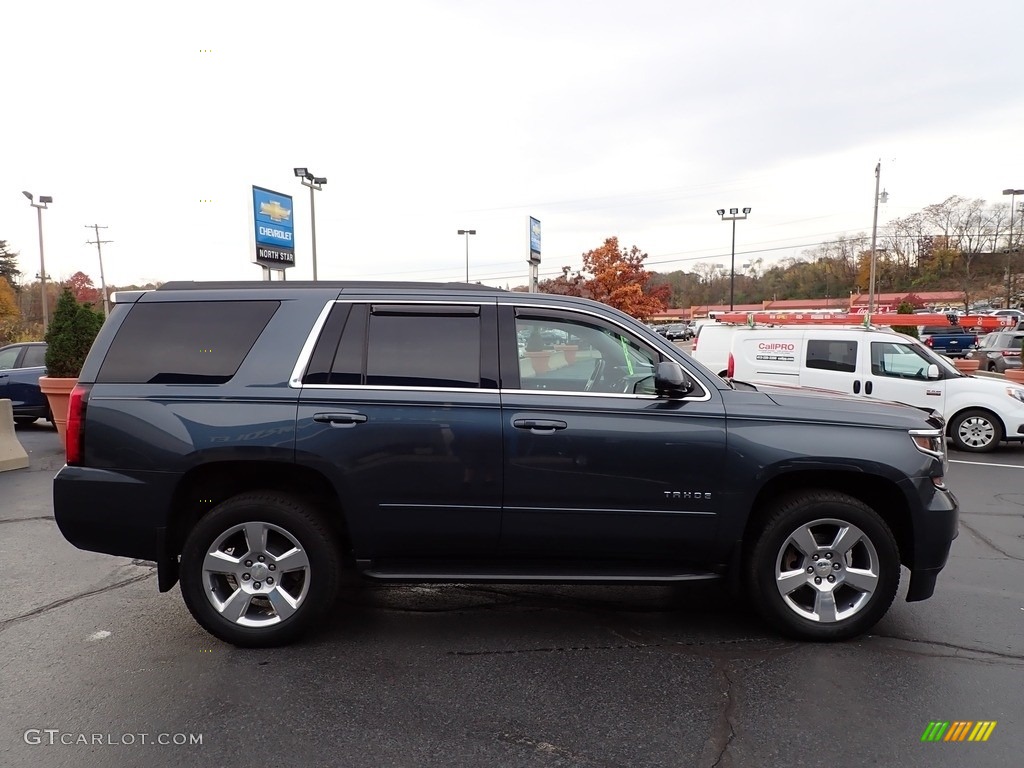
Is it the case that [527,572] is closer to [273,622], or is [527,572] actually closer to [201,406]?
[273,622]

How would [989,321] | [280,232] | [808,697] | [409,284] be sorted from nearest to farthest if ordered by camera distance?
[808,697], [409,284], [280,232], [989,321]

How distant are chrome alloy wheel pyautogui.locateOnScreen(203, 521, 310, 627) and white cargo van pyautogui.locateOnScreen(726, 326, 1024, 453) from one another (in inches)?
303

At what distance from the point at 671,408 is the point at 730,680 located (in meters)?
1.42

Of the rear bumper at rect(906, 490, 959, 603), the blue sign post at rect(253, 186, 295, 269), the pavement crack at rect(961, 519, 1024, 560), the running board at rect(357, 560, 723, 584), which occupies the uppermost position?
the blue sign post at rect(253, 186, 295, 269)

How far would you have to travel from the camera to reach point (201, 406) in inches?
150

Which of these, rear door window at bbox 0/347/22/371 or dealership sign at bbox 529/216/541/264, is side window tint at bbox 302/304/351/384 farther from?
dealership sign at bbox 529/216/541/264

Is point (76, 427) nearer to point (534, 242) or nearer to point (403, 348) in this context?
point (403, 348)

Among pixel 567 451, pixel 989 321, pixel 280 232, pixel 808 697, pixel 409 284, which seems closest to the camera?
pixel 808 697

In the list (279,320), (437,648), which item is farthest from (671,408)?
(279,320)

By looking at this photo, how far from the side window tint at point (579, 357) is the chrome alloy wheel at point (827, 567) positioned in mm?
1234

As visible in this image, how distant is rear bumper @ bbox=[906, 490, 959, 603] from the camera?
12.7 ft

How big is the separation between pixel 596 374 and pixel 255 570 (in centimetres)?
221

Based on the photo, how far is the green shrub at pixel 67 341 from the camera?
32.2 feet

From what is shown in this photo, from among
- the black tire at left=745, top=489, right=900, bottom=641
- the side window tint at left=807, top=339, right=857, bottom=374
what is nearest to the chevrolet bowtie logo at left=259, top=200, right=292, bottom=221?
the side window tint at left=807, top=339, right=857, bottom=374
